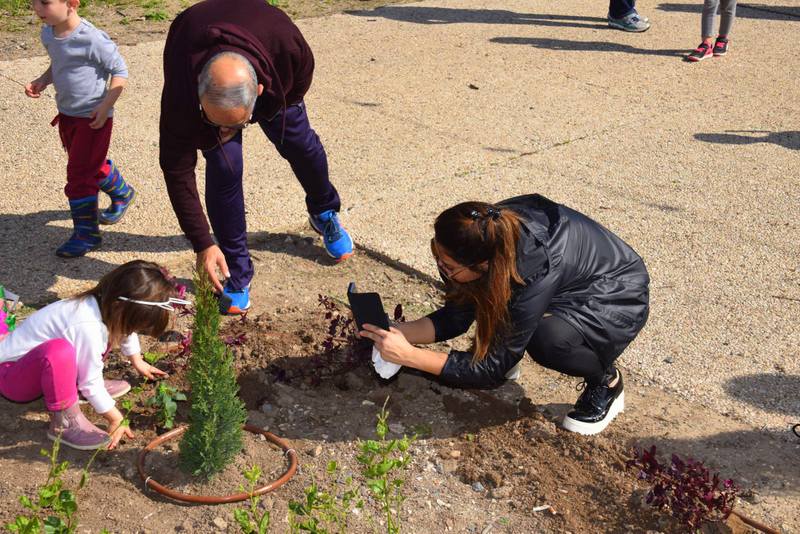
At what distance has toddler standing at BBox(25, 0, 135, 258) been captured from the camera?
4.73 metres

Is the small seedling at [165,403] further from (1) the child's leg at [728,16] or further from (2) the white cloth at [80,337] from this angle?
(1) the child's leg at [728,16]

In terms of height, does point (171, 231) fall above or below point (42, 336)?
below

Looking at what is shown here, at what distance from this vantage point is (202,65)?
3.75 meters

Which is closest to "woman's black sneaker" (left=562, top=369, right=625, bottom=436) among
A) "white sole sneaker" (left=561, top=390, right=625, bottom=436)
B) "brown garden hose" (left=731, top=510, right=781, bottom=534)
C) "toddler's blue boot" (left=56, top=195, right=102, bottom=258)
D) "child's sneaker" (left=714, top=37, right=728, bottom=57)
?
"white sole sneaker" (left=561, top=390, right=625, bottom=436)

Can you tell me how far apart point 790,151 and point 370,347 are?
388cm

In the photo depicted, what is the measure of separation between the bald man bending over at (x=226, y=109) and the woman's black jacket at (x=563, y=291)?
42.5 inches

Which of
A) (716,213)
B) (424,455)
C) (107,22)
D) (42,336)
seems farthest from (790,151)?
(107,22)

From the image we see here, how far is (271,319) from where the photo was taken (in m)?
4.50

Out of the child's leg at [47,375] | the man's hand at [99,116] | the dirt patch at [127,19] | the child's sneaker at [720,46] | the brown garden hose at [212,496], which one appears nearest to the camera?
the brown garden hose at [212,496]

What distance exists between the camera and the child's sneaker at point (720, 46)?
8391 millimetres

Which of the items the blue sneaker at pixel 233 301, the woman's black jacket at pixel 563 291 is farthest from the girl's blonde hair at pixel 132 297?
the woman's black jacket at pixel 563 291

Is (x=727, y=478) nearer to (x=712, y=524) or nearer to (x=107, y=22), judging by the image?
(x=712, y=524)

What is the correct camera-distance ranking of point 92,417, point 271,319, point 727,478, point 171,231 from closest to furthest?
point 727,478 < point 92,417 < point 271,319 < point 171,231

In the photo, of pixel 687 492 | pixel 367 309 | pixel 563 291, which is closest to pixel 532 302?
pixel 563 291
